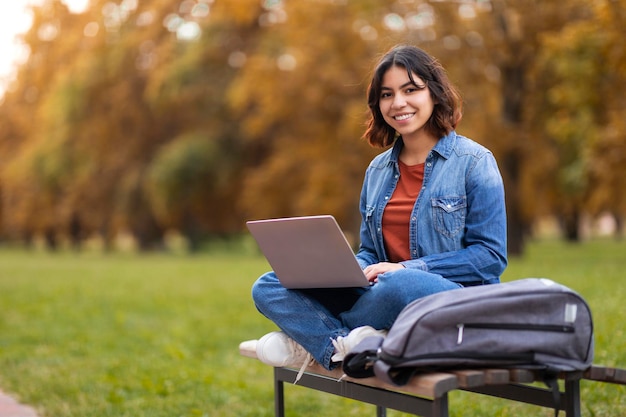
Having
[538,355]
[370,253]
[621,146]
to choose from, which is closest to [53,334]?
[370,253]

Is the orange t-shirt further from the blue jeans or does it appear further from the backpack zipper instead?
the backpack zipper

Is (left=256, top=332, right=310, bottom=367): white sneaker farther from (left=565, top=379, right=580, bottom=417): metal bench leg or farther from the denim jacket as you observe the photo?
(left=565, top=379, right=580, bottom=417): metal bench leg

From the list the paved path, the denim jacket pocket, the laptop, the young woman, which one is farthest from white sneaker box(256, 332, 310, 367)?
the paved path

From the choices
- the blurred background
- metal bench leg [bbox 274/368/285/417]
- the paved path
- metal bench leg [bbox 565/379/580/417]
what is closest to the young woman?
metal bench leg [bbox 274/368/285/417]

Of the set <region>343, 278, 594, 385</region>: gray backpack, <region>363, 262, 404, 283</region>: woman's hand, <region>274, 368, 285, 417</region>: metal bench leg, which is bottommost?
<region>274, 368, 285, 417</region>: metal bench leg

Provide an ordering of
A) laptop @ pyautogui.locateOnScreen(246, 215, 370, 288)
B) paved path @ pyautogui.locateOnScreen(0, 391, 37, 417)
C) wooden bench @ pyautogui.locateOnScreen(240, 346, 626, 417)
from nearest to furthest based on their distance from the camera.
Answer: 1. wooden bench @ pyautogui.locateOnScreen(240, 346, 626, 417)
2. laptop @ pyautogui.locateOnScreen(246, 215, 370, 288)
3. paved path @ pyautogui.locateOnScreen(0, 391, 37, 417)

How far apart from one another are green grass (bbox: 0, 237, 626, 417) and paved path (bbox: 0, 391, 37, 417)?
8 centimetres

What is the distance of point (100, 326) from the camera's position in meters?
10.1

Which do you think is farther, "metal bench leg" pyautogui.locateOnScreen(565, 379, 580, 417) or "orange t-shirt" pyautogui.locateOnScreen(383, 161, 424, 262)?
"orange t-shirt" pyautogui.locateOnScreen(383, 161, 424, 262)

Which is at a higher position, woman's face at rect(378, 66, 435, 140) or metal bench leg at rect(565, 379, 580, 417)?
woman's face at rect(378, 66, 435, 140)

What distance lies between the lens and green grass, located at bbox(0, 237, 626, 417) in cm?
559

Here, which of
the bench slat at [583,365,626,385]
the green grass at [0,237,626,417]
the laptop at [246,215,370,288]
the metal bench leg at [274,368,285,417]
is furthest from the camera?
the green grass at [0,237,626,417]

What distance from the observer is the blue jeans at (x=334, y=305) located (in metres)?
3.29

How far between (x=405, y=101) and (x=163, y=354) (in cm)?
495
